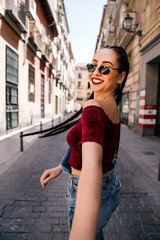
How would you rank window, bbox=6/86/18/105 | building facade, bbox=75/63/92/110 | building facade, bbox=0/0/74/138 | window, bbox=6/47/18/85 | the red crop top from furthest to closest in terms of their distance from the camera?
1. building facade, bbox=75/63/92/110
2. window, bbox=6/86/18/105
3. window, bbox=6/47/18/85
4. building facade, bbox=0/0/74/138
5. the red crop top

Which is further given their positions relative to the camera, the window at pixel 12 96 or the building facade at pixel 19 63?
the window at pixel 12 96

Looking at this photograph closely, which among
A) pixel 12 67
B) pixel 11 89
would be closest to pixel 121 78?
pixel 11 89

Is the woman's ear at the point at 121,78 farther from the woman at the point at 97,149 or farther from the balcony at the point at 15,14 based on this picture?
the balcony at the point at 15,14

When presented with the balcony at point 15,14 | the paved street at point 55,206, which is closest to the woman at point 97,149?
the paved street at point 55,206

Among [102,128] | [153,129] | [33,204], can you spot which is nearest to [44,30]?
[153,129]

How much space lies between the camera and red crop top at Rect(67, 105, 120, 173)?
75cm

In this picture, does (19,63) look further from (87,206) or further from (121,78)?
(87,206)

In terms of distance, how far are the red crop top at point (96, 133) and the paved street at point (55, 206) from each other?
1697 millimetres

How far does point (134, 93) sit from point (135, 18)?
5.03m

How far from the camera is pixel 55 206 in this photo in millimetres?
2768

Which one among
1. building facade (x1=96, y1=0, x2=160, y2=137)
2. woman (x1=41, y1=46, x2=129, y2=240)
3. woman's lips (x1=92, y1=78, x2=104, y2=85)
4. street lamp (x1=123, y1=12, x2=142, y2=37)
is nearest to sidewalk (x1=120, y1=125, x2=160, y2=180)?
building facade (x1=96, y1=0, x2=160, y2=137)

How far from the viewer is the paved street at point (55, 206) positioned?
7.18 ft

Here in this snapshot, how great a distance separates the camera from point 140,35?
Answer: 31.6 ft

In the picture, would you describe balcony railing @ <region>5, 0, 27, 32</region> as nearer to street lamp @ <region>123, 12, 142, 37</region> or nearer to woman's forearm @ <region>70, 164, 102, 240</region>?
street lamp @ <region>123, 12, 142, 37</region>
